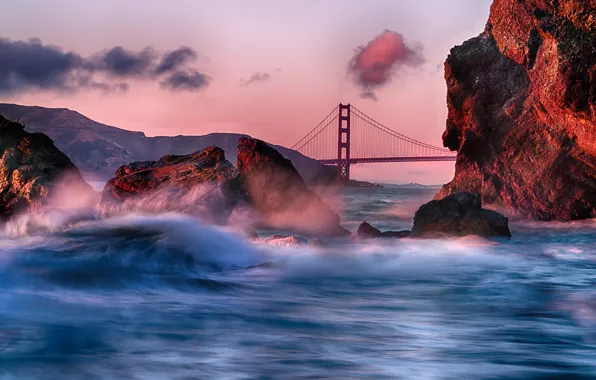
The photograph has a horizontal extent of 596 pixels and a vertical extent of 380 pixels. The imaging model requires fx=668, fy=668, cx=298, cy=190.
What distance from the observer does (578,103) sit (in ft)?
44.9

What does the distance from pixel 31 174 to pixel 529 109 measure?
1347 cm

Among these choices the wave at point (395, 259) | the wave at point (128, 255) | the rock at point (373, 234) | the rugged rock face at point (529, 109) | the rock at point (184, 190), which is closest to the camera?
the wave at point (128, 255)

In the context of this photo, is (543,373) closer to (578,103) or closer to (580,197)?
(578,103)

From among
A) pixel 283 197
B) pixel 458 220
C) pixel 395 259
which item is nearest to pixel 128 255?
pixel 395 259

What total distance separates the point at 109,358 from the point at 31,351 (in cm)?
50

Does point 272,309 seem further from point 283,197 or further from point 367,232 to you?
point 283,197

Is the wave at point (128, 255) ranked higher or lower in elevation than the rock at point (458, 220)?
lower

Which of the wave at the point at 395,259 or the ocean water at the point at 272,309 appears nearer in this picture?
the ocean water at the point at 272,309

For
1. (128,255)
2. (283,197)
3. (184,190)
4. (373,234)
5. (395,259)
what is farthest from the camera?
(283,197)

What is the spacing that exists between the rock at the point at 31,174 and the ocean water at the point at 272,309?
90cm

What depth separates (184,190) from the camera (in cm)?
1227

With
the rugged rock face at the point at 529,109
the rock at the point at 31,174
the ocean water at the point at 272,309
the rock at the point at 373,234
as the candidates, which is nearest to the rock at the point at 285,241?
the ocean water at the point at 272,309

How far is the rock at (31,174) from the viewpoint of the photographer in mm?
11508

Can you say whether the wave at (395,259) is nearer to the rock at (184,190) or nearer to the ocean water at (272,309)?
the ocean water at (272,309)
